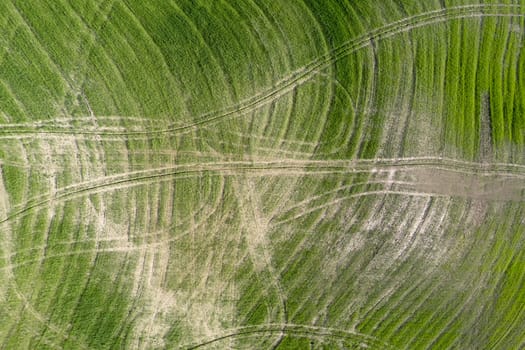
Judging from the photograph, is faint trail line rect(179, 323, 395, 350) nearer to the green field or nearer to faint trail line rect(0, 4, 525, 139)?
the green field

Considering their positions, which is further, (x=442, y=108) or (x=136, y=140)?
(x=442, y=108)

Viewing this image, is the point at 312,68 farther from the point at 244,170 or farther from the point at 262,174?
the point at 244,170

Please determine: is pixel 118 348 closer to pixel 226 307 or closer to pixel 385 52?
pixel 226 307

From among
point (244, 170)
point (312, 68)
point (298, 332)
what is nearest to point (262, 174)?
point (244, 170)

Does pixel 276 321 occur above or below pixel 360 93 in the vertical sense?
below

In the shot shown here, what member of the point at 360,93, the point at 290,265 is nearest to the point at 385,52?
the point at 360,93

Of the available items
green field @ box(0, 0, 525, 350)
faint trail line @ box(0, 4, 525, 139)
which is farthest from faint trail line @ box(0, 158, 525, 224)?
faint trail line @ box(0, 4, 525, 139)

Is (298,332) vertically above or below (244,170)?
below
